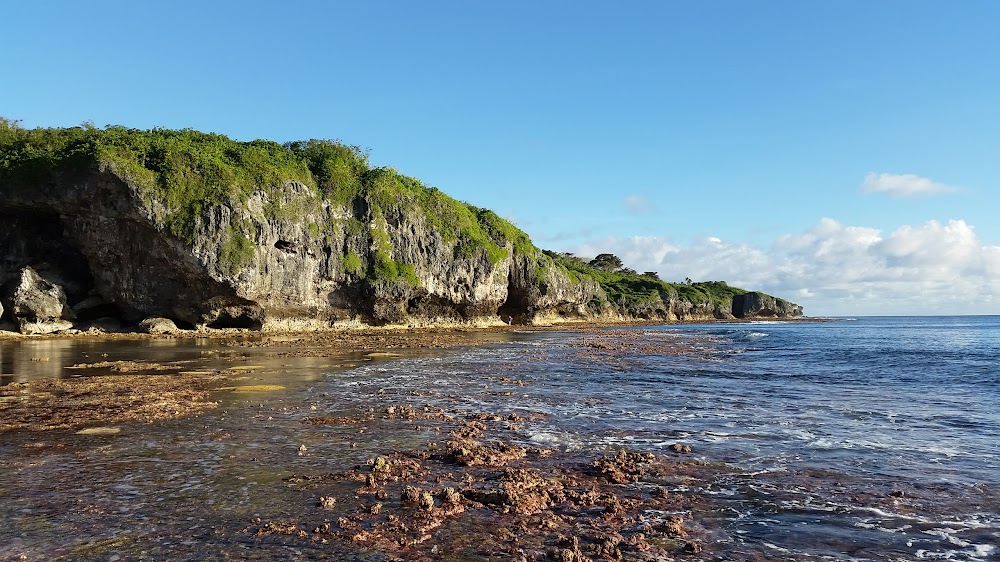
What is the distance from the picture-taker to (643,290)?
11506cm

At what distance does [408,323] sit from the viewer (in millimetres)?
55250

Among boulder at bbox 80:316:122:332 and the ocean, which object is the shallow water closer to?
the ocean

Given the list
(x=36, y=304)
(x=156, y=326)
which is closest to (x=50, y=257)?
(x=36, y=304)

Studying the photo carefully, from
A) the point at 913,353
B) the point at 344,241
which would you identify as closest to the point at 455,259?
the point at 344,241

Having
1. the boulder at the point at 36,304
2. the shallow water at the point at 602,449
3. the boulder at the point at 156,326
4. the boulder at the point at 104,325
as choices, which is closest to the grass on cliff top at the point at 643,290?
the boulder at the point at 156,326

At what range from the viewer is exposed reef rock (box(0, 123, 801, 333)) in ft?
122

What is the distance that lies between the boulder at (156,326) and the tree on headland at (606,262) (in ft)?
375

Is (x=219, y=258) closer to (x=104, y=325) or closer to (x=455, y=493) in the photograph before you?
(x=104, y=325)

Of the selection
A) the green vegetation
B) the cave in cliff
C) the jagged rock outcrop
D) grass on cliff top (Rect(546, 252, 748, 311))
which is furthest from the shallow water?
the jagged rock outcrop

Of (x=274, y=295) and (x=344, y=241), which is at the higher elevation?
(x=344, y=241)

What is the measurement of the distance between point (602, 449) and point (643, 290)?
110 meters

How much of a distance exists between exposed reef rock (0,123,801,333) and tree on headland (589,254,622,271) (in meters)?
90.2

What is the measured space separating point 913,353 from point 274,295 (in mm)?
41933

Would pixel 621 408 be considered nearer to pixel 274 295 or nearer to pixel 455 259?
pixel 274 295
